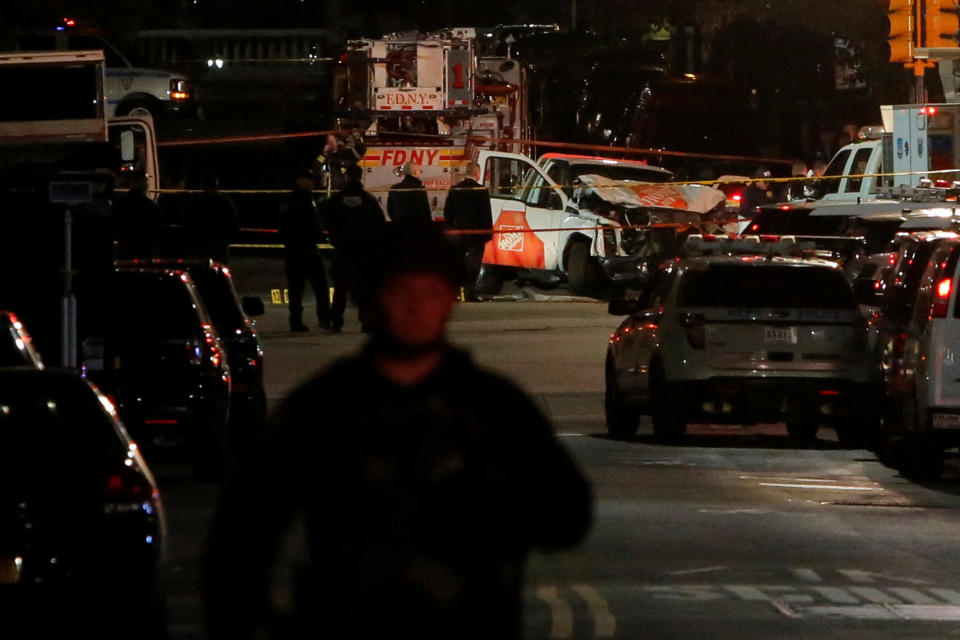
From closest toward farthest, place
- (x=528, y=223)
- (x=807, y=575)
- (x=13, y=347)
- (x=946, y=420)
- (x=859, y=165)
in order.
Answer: (x=13, y=347) → (x=807, y=575) → (x=946, y=420) → (x=528, y=223) → (x=859, y=165)

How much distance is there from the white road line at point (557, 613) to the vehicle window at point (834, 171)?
21.4 meters

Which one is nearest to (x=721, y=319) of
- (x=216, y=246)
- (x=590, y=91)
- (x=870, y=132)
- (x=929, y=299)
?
(x=929, y=299)

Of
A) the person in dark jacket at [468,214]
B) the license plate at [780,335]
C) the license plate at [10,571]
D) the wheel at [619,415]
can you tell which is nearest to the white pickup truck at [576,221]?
the person in dark jacket at [468,214]

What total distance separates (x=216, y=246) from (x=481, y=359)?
348 centimetres

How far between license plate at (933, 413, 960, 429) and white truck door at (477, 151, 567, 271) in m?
15.0

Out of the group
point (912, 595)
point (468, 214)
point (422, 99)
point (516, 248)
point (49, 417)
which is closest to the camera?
point (49, 417)

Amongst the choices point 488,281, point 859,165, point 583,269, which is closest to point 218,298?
point 583,269

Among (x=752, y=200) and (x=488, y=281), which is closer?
(x=488, y=281)

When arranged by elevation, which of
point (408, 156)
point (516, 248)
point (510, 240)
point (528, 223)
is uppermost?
point (408, 156)

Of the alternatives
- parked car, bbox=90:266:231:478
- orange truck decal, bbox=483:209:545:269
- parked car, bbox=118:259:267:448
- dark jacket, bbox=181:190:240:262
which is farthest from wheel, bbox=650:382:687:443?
orange truck decal, bbox=483:209:545:269

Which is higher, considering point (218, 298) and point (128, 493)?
point (218, 298)

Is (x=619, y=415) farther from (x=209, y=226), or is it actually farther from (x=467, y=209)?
(x=467, y=209)

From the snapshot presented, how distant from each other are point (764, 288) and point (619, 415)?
1.61 metres

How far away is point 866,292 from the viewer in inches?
686
